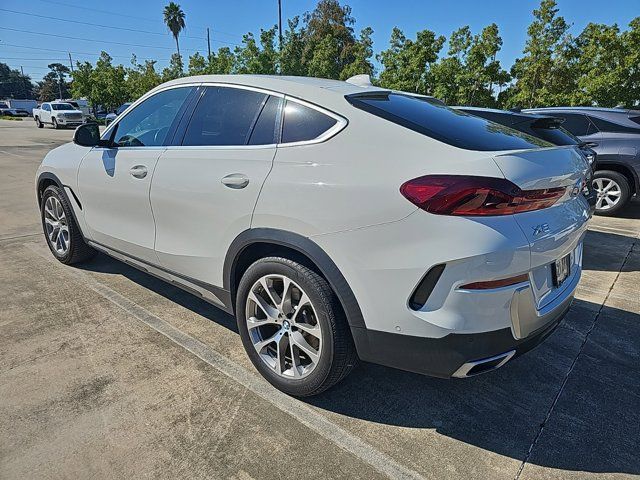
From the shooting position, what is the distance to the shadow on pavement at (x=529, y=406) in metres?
2.06

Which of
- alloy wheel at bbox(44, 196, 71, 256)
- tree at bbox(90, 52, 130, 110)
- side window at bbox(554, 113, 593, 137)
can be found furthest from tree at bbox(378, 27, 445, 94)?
tree at bbox(90, 52, 130, 110)

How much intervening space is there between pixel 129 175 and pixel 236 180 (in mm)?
1203

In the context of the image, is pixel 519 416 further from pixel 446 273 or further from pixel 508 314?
pixel 446 273

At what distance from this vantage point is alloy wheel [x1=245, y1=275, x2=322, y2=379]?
2264 mm

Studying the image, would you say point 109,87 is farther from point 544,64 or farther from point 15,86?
point 15,86

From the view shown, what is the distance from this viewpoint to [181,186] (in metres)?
2.70

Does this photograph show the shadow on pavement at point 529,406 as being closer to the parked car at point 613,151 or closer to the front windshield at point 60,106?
the parked car at point 613,151

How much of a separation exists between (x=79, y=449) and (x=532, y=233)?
226cm

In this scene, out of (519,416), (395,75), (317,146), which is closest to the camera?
(317,146)

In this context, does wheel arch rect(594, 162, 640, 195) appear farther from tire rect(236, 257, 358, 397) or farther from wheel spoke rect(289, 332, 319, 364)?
wheel spoke rect(289, 332, 319, 364)

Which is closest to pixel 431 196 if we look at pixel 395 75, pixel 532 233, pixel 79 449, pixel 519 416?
pixel 532 233

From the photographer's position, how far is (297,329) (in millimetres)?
Result: 2322

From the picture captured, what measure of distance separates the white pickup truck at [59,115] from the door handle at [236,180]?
34.2 meters

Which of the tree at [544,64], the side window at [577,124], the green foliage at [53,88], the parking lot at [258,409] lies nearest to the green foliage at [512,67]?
the tree at [544,64]
